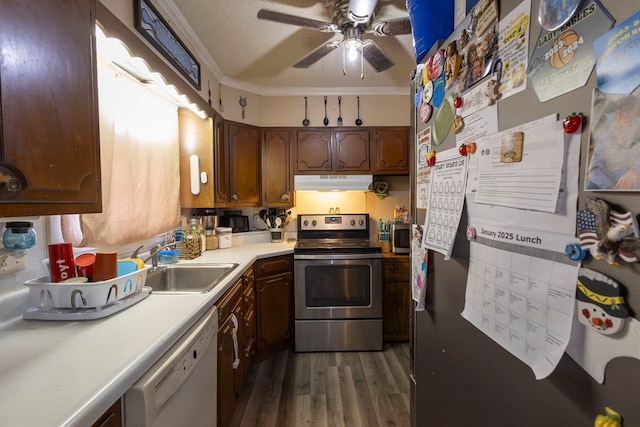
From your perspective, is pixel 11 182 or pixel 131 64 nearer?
pixel 11 182

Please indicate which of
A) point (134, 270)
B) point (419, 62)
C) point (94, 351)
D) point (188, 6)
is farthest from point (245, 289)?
point (188, 6)

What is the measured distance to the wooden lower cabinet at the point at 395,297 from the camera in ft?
8.29

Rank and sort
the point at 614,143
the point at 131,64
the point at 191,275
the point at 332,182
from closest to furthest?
1. the point at 614,143
2. the point at 131,64
3. the point at 191,275
4. the point at 332,182

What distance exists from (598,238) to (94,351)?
1.13 metres

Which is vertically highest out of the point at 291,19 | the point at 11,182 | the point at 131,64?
the point at 291,19

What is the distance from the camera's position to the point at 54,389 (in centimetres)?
61

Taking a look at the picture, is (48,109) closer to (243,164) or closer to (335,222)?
(243,164)

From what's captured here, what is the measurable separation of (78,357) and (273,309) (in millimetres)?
1676

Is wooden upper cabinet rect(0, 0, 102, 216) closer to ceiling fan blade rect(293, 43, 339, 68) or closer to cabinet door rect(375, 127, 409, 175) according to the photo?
ceiling fan blade rect(293, 43, 339, 68)

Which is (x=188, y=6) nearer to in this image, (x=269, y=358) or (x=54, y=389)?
(x=54, y=389)

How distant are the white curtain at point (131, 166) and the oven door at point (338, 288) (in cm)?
118

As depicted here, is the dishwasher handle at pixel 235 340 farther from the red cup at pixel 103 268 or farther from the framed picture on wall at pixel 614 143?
the framed picture on wall at pixel 614 143

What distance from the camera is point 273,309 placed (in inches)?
91.8

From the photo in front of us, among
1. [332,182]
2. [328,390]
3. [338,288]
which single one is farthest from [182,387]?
[332,182]
